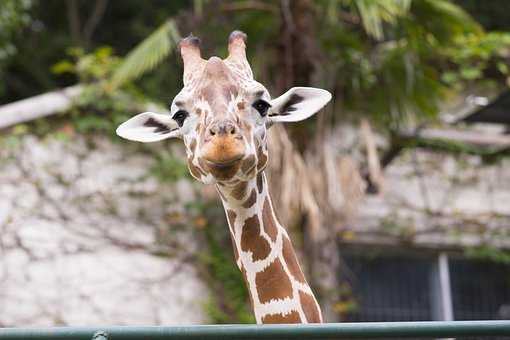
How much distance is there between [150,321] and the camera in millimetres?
6234

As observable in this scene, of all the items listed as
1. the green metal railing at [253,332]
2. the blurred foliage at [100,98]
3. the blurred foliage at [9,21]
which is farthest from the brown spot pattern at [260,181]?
the blurred foliage at [9,21]

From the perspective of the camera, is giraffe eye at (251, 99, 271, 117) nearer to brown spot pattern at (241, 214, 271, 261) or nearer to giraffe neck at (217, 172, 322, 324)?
giraffe neck at (217, 172, 322, 324)

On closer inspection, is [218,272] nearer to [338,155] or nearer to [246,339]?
[338,155]

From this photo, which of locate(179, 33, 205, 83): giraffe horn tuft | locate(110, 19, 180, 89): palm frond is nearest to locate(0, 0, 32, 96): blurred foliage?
locate(110, 19, 180, 89): palm frond

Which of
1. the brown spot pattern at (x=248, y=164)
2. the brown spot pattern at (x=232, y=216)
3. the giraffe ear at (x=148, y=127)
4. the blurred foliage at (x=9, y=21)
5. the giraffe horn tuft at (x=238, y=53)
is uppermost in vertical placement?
the blurred foliage at (x=9, y=21)

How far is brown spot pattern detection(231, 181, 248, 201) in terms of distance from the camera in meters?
2.60

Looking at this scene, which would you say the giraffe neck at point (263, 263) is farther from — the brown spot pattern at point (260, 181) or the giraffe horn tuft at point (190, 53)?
the giraffe horn tuft at point (190, 53)

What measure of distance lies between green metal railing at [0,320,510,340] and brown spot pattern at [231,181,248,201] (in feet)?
2.54

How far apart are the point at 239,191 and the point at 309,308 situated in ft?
1.37

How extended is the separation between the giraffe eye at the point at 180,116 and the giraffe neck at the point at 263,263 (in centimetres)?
22

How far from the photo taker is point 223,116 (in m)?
2.42

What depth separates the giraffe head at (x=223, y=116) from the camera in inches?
92.9

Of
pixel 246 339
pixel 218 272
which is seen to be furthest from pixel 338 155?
pixel 246 339

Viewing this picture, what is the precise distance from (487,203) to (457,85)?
104 cm
